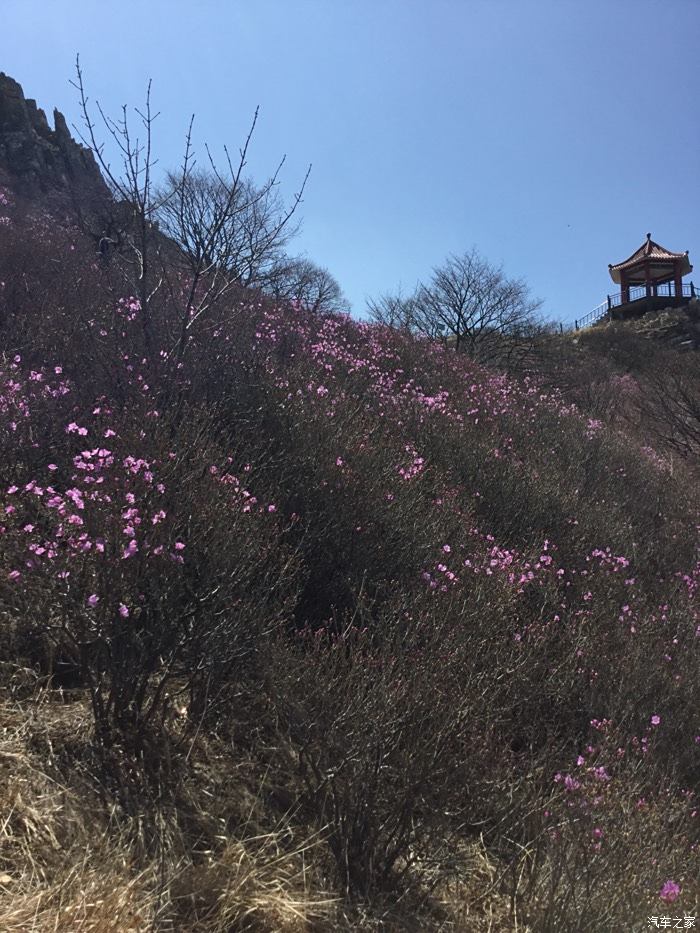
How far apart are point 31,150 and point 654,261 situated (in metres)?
42.7

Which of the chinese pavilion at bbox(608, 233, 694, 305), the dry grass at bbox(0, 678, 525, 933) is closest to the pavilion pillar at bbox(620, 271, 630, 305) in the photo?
the chinese pavilion at bbox(608, 233, 694, 305)

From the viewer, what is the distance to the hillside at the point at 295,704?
8.51 feet

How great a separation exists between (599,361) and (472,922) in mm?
30463

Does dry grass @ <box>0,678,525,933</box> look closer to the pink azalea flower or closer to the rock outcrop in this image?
the pink azalea flower

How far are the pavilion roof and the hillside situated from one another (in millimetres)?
48775

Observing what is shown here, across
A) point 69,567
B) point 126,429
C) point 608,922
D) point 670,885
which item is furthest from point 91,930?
point 126,429

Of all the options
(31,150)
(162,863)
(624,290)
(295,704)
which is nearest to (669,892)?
(295,704)

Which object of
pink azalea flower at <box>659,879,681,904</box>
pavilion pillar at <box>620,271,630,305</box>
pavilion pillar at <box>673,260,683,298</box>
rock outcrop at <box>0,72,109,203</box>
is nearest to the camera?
pink azalea flower at <box>659,879,681,904</box>

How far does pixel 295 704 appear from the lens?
303 centimetres

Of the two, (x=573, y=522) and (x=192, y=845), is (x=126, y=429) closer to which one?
(x=192, y=845)

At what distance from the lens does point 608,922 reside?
2.47 m

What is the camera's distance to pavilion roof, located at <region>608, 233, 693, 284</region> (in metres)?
46.9

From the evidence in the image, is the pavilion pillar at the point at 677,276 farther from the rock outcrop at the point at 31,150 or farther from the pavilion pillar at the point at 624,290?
the rock outcrop at the point at 31,150

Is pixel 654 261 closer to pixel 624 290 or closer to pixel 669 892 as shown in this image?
pixel 624 290
